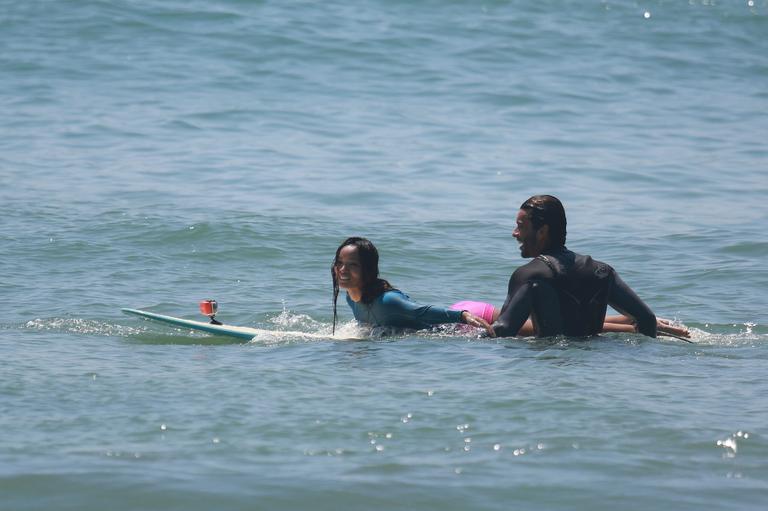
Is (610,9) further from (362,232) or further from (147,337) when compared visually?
(147,337)

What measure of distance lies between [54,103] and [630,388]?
16249 millimetres

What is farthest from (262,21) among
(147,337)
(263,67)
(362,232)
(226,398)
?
(226,398)

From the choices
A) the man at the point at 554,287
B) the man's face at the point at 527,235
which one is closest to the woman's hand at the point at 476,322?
the man at the point at 554,287

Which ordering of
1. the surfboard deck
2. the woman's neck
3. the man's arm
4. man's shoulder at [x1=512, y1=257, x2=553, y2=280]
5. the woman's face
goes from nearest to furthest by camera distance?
man's shoulder at [x1=512, y1=257, x2=553, y2=280] → the man's arm → the woman's face → the woman's neck → the surfboard deck

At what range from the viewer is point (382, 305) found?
902 centimetres

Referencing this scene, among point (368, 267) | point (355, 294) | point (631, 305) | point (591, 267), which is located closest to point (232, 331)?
point (355, 294)

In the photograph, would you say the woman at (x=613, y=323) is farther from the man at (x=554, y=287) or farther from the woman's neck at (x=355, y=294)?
the woman's neck at (x=355, y=294)

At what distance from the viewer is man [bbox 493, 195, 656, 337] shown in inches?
332

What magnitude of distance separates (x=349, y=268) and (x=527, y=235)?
130 cm

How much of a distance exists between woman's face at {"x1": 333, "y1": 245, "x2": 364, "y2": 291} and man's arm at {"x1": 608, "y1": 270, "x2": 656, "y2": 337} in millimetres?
1797

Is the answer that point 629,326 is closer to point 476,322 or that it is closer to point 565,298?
point 565,298

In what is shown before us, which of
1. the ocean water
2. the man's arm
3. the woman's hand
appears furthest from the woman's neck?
the man's arm

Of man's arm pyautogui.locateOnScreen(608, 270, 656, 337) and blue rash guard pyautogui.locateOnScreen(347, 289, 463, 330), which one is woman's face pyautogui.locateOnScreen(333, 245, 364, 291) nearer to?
blue rash guard pyautogui.locateOnScreen(347, 289, 463, 330)

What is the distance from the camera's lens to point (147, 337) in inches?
372
